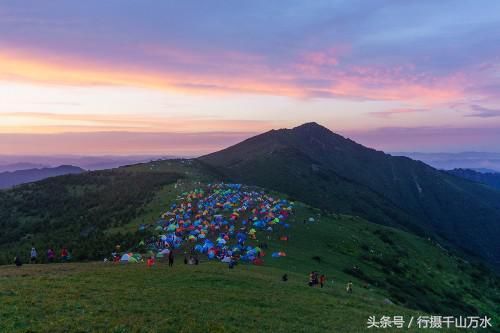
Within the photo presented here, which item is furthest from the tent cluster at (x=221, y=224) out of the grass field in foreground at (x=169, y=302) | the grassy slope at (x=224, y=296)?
the grass field in foreground at (x=169, y=302)

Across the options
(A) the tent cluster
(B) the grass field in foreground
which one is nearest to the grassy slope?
(B) the grass field in foreground

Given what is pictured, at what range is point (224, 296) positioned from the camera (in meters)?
30.4

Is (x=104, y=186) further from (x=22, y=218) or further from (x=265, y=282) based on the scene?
(x=265, y=282)

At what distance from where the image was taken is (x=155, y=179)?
126375 mm

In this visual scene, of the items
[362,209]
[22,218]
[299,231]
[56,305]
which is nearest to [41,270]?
[56,305]

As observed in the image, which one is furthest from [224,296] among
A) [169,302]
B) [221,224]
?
[221,224]

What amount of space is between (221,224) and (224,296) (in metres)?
36.2

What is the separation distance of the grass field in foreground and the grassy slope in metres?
0.06

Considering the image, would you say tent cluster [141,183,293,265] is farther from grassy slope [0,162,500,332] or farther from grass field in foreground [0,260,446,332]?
grass field in foreground [0,260,446,332]

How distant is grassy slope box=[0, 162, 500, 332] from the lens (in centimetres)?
2359

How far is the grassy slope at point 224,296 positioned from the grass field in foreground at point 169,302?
0.06 meters

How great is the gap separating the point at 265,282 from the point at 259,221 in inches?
1222

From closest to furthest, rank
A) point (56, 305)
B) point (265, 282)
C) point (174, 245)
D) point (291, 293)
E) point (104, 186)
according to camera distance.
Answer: point (56, 305) → point (291, 293) → point (265, 282) → point (174, 245) → point (104, 186)

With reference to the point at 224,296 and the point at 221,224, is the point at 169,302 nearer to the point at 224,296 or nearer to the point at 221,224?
the point at 224,296
